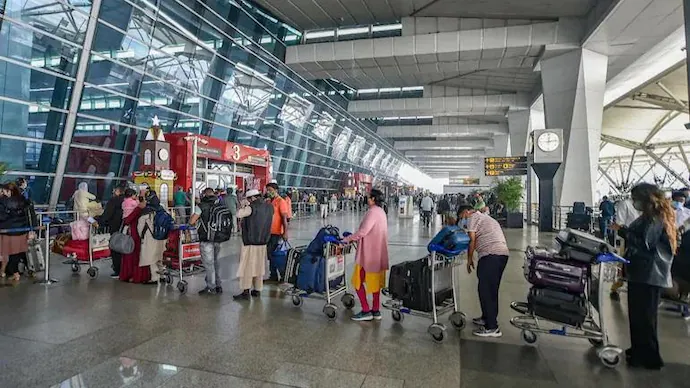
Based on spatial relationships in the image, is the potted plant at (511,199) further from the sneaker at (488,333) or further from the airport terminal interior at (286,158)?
the sneaker at (488,333)

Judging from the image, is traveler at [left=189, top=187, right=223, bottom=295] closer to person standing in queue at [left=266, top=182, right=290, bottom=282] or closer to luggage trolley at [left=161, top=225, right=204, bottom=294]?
luggage trolley at [left=161, top=225, right=204, bottom=294]

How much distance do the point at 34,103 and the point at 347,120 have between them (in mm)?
23669

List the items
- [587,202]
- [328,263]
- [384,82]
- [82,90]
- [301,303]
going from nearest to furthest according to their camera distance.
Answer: [328,263], [301,303], [82,90], [587,202], [384,82]

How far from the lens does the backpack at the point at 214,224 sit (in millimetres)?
5738

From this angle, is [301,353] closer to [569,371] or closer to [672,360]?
[569,371]

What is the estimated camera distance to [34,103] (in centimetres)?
1013

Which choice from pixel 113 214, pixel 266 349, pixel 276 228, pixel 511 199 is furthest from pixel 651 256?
pixel 511 199

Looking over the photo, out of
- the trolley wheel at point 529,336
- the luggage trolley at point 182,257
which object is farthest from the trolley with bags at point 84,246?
the trolley wheel at point 529,336

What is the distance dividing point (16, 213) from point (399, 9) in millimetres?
14865

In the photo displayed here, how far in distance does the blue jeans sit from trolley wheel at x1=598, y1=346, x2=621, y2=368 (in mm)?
4802

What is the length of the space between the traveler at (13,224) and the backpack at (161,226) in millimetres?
2221

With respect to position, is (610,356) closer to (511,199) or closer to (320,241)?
(320,241)

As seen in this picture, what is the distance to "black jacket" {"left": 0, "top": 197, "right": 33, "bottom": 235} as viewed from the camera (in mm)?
6242

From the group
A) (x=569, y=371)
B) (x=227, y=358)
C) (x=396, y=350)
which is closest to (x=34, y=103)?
(x=227, y=358)
